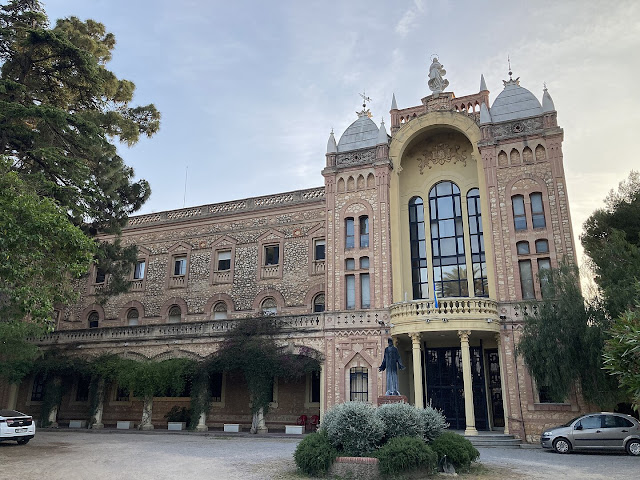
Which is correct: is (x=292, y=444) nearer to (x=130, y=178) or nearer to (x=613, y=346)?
(x=130, y=178)

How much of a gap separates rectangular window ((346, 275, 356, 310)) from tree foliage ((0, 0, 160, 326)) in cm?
1028

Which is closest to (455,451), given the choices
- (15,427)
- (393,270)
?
(393,270)

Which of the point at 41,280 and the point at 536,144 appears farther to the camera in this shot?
the point at 536,144

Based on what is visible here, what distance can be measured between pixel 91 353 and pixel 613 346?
27.7 meters

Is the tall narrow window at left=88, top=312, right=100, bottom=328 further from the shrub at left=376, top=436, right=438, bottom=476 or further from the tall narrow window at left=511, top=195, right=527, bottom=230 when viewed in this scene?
the shrub at left=376, top=436, right=438, bottom=476

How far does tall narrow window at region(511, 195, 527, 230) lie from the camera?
22875 millimetres

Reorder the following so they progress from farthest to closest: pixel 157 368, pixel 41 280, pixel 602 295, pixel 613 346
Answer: pixel 157 368 < pixel 602 295 < pixel 41 280 < pixel 613 346

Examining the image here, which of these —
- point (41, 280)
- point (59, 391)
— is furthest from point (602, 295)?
point (59, 391)

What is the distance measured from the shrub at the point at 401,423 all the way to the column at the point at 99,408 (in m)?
19.7

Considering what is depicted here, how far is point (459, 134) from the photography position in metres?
26.5

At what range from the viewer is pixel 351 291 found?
81.3ft

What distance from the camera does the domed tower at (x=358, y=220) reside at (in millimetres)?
24281

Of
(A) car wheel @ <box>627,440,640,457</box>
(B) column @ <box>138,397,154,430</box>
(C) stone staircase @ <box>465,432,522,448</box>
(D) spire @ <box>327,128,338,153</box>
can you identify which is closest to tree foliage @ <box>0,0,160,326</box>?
(B) column @ <box>138,397,154,430</box>

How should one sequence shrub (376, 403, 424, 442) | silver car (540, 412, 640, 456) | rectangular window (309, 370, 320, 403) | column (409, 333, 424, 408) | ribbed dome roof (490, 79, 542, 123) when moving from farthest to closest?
rectangular window (309, 370, 320, 403), ribbed dome roof (490, 79, 542, 123), column (409, 333, 424, 408), silver car (540, 412, 640, 456), shrub (376, 403, 424, 442)
